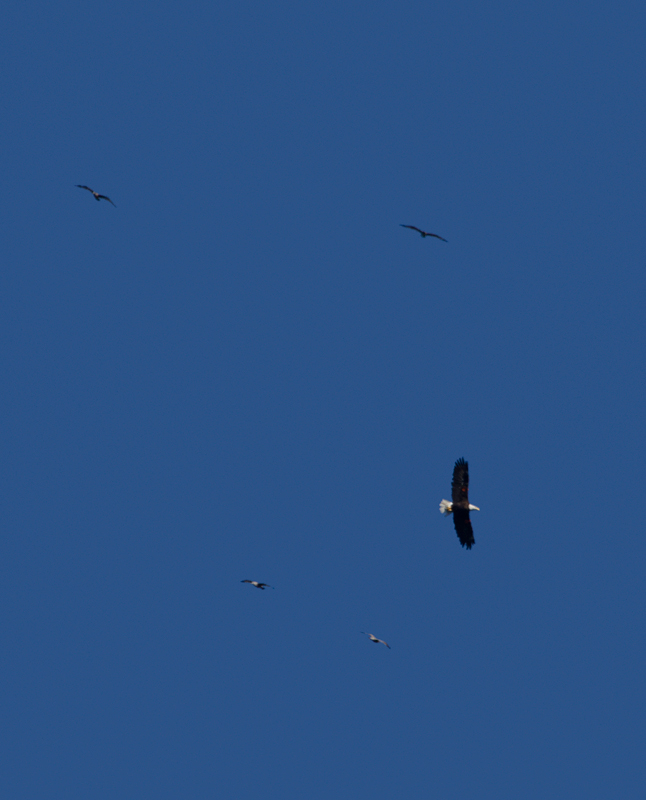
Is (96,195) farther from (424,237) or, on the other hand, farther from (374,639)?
(374,639)

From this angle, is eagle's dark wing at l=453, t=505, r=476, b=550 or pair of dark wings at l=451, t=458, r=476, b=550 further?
eagle's dark wing at l=453, t=505, r=476, b=550

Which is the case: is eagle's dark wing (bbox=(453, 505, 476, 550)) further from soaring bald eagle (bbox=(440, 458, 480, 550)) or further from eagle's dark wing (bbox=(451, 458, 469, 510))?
eagle's dark wing (bbox=(451, 458, 469, 510))

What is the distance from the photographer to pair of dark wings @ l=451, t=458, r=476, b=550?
71688mm

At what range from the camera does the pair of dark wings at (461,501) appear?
7169 centimetres

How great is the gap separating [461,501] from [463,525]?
1707 millimetres

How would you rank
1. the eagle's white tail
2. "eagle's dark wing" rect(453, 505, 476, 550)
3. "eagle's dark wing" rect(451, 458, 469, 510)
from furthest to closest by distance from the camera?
1. the eagle's white tail
2. "eagle's dark wing" rect(453, 505, 476, 550)
3. "eagle's dark wing" rect(451, 458, 469, 510)

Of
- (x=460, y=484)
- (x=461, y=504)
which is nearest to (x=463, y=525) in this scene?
(x=461, y=504)

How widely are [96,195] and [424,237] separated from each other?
18.0m

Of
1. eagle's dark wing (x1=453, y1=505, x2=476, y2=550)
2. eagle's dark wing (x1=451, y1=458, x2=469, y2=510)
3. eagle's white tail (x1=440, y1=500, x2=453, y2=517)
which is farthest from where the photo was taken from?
eagle's white tail (x1=440, y1=500, x2=453, y2=517)

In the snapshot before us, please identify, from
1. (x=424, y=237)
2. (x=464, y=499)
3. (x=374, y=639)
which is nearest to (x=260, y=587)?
(x=374, y=639)

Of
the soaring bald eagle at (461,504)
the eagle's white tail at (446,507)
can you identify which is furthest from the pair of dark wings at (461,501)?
the eagle's white tail at (446,507)

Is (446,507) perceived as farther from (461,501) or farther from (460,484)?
(460,484)

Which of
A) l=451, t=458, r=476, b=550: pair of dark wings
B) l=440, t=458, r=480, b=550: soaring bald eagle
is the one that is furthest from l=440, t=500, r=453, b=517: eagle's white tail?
l=451, t=458, r=476, b=550: pair of dark wings

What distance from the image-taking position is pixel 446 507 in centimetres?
7325
